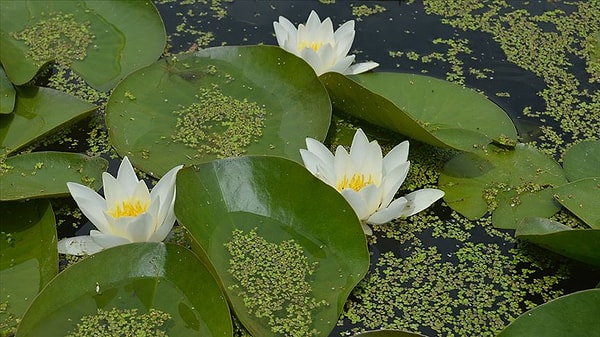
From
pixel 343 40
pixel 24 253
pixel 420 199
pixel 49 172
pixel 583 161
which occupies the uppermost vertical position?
pixel 343 40

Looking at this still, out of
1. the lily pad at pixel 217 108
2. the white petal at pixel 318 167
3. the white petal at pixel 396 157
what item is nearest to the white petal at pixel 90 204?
the lily pad at pixel 217 108

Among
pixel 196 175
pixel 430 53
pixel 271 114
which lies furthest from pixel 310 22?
pixel 196 175

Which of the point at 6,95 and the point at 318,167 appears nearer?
the point at 318,167

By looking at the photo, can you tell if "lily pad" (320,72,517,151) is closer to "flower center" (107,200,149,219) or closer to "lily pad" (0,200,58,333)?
"flower center" (107,200,149,219)

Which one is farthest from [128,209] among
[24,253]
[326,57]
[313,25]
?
[313,25]

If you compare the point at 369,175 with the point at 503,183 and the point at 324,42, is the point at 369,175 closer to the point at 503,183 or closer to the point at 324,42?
the point at 503,183

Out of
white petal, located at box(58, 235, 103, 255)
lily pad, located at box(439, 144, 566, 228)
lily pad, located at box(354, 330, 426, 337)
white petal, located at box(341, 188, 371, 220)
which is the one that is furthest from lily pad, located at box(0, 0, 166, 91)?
lily pad, located at box(354, 330, 426, 337)

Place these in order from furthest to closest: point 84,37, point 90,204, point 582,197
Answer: point 84,37 < point 582,197 < point 90,204
